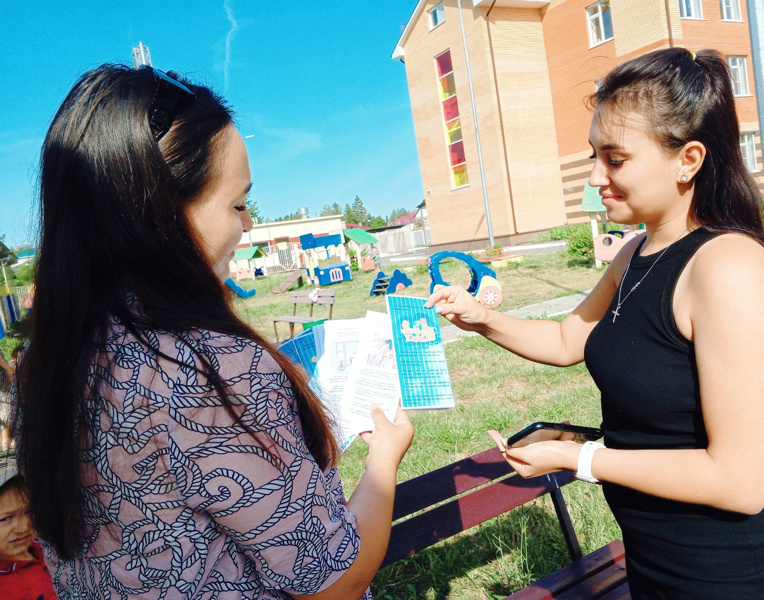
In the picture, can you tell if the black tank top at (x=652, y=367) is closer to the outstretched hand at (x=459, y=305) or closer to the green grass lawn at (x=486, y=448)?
the outstretched hand at (x=459, y=305)

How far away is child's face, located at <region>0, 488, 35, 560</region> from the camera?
1.94 meters

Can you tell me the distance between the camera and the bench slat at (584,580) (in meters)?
1.95

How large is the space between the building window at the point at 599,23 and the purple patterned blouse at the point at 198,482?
76.9 ft

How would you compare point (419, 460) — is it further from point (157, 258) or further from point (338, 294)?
point (338, 294)

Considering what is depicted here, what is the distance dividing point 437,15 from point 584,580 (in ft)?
83.0

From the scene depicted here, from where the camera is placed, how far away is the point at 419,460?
13.1ft

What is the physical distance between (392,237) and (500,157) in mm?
22979

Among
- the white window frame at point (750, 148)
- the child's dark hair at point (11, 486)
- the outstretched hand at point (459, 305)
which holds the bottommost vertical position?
the child's dark hair at point (11, 486)

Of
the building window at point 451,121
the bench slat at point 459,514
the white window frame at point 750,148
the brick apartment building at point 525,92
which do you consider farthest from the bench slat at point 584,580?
the white window frame at point 750,148

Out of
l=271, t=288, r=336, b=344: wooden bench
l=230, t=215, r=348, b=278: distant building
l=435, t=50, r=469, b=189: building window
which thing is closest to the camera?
l=271, t=288, r=336, b=344: wooden bench

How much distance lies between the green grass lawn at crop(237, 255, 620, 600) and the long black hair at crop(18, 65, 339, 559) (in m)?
0.29

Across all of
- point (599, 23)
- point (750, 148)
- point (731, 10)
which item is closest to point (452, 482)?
point (599, 23)

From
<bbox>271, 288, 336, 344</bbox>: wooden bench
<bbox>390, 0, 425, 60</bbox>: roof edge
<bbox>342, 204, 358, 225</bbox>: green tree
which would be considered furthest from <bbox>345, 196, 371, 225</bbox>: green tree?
<bbox>271, 288, 336, 344</bbox>: wooden bench

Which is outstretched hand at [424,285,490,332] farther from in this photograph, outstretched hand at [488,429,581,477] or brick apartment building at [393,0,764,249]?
brick apartment building at [393,0,764,249]
